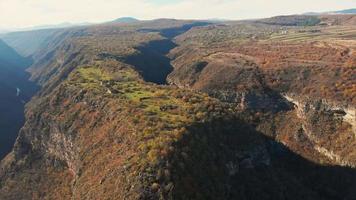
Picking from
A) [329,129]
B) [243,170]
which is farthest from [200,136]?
[329,129]

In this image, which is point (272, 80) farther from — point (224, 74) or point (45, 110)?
point (45, 110)

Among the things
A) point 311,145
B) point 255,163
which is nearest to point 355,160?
point 311,145

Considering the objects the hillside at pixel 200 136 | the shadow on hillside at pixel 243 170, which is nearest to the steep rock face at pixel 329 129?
the hillside at pixel 200 136

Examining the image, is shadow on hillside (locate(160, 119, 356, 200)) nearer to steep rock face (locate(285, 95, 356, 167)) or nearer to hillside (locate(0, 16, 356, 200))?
hillside (locate(0, 16, 356, 200))

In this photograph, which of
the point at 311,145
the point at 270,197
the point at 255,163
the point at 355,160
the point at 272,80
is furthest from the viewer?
the point at 272,80

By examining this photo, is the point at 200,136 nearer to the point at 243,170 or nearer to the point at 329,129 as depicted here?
the point at 243,170

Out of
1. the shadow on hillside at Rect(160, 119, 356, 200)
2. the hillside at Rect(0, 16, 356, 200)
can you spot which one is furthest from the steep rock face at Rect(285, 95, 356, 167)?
the shadow on hillside at Rect(160, 119, 356, 200)
